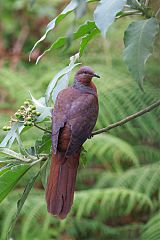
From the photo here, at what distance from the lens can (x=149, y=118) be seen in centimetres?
319

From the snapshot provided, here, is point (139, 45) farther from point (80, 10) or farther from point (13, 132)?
point (13, 132)

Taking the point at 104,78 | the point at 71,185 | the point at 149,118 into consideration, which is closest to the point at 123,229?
the point at 149,118

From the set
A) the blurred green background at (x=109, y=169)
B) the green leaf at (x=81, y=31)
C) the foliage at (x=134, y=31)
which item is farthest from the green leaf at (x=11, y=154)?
the blurred green background at (x=109, y=169)

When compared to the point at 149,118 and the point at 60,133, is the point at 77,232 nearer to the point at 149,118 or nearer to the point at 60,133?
the point at 149,118

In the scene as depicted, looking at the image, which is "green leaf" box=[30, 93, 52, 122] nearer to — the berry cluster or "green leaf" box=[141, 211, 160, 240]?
the berry cluster

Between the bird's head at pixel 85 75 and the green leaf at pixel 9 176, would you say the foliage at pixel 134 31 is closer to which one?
the green leaf at pixel 9 176

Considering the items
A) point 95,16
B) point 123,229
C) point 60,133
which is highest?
point 95,16

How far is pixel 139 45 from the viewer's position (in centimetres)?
117

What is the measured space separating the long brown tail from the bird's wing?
4 centimetres

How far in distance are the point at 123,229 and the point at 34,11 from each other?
7.56 ft

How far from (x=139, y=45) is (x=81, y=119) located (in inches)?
17.8

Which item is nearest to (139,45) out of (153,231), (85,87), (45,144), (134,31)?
(134,31)

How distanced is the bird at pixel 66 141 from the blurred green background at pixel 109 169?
4.12 ft

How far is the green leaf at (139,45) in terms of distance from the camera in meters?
1.13
